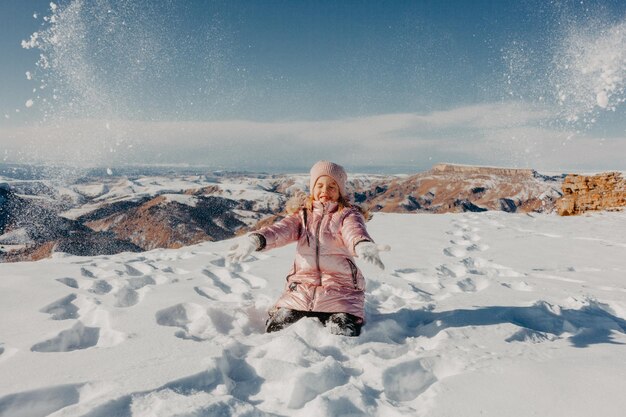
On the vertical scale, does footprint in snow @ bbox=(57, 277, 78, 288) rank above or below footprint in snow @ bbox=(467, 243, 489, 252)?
above

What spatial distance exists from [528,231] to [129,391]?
1101 cm

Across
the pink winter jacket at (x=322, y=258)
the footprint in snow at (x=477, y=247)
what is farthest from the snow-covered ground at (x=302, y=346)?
the footprint in snow at (x=477, y=247)

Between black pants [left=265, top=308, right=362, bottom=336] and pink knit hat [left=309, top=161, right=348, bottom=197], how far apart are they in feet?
4.42

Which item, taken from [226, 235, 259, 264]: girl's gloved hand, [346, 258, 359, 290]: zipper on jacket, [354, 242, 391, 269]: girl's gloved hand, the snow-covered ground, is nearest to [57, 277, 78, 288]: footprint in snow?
the snow-covered ground

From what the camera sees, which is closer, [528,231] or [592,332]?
[592,332]

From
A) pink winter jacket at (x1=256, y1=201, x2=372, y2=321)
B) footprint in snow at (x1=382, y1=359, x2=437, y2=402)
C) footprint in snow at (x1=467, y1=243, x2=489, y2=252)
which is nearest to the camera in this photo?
footprint in snow at (x1=382, y1=359, x2=437, y2=402)

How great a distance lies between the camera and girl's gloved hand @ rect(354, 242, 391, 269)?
310 cm

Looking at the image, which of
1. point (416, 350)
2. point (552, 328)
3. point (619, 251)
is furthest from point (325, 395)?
point (619, 251)

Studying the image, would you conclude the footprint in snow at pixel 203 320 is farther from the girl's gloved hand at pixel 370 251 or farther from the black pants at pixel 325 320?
the girl's gloved hand at pixel 370 251

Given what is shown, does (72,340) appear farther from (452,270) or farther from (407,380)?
(452,270)

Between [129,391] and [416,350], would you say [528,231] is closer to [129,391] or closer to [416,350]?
[416,350]

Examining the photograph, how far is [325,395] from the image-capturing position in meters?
2.12

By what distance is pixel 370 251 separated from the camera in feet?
10.3

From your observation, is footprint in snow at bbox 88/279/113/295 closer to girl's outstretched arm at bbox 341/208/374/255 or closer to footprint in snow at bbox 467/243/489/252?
girl's outstretched arm at bbox 341/208/374/255
